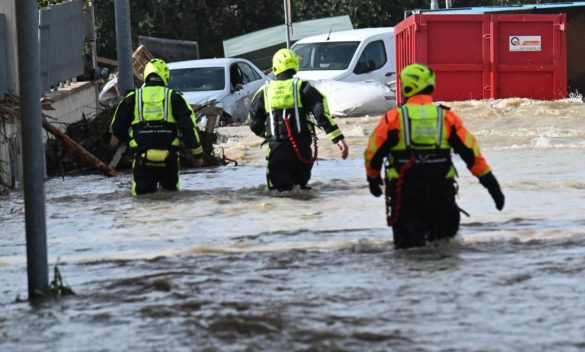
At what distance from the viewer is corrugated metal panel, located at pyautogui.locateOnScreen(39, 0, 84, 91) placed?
19.9 metres

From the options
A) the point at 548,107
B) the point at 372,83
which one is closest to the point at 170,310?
the point at 548,107

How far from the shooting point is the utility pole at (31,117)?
775 centimetres

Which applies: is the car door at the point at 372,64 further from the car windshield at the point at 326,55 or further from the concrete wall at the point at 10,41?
the concrete wall at the point at 10,41

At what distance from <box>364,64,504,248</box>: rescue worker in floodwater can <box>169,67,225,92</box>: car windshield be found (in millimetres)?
16784

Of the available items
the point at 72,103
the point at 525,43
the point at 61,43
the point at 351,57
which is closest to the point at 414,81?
the point at 72,103

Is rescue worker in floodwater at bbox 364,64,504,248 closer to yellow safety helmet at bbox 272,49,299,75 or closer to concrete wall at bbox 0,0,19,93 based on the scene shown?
yellow safety helmet at bbox 272,49,299,75

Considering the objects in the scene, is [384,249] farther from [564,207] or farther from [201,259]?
[564,207]

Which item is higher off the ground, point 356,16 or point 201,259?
point 356,16

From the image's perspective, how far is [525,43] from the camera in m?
26.4

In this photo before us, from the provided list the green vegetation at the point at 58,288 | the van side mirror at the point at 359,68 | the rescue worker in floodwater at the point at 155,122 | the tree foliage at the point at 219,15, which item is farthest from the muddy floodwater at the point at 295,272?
the tree foliage at the point at 219,15

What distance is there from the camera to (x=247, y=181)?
1636 cm

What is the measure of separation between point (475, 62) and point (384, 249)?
54.5ft

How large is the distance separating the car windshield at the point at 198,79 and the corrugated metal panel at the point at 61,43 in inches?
125

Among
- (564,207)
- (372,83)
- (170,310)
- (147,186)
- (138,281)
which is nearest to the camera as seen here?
(170,310)
